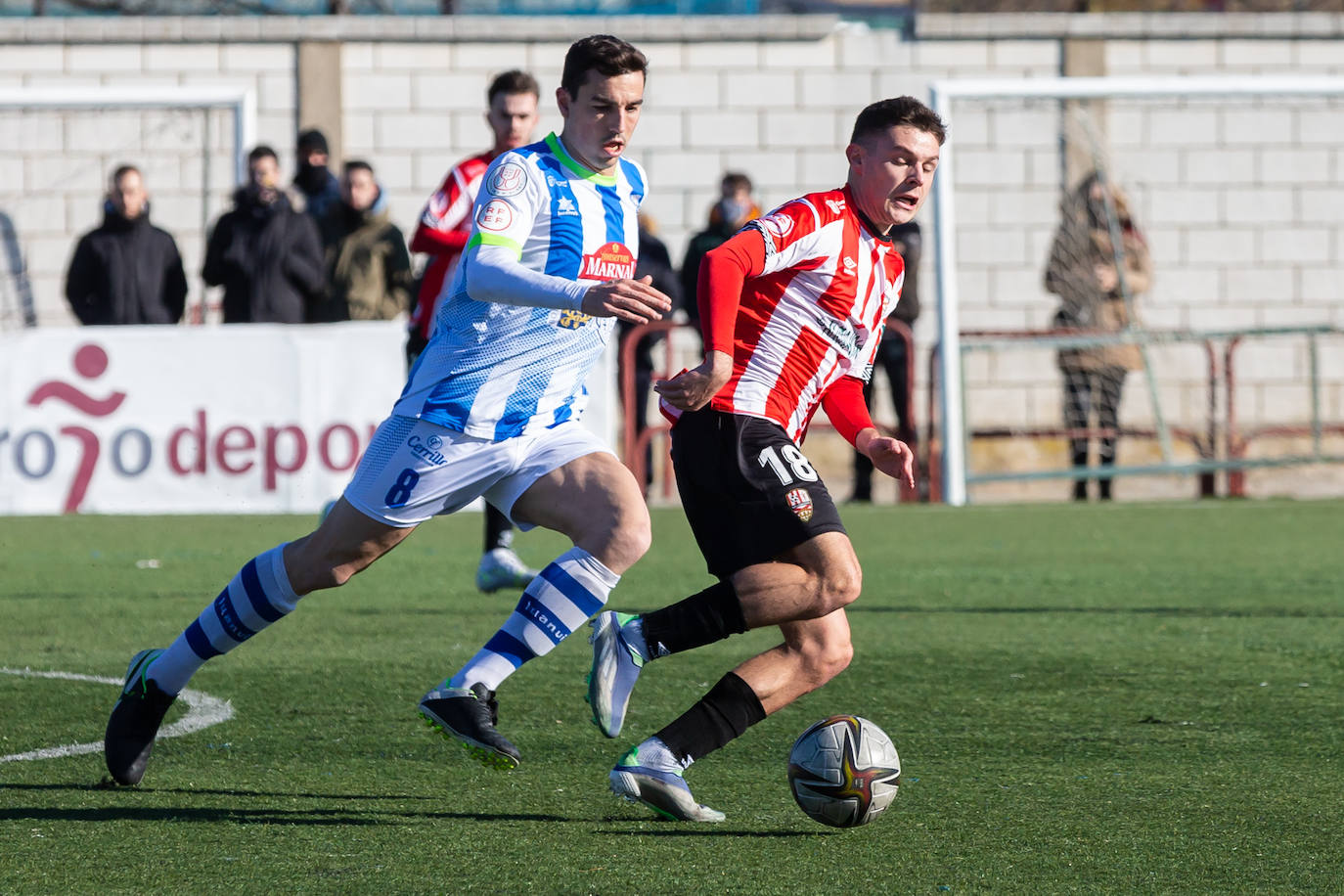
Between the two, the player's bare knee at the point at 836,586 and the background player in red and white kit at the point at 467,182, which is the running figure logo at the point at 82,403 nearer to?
the background player in red and white kit at the point at 467,182

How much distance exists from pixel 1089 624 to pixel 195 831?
4185 mm

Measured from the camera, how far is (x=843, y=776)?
3883 mm

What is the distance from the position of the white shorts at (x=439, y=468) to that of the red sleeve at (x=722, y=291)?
63cm

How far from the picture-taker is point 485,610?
24.8ft

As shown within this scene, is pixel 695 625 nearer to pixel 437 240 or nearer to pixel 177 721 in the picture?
pixel 177 721

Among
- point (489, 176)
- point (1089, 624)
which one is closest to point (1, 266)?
point (1089, 624)

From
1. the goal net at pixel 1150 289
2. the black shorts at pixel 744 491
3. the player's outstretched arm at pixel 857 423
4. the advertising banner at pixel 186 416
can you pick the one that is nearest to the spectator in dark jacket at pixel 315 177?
the advertising banner at pixel 186 416

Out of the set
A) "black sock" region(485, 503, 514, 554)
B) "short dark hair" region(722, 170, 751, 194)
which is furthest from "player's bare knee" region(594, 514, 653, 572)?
"short dark hair" region(722, 170, 751, 194)

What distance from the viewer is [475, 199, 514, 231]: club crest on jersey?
4426mm

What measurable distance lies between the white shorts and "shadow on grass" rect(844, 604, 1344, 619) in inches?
124

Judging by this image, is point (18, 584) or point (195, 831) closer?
point (195, 831)

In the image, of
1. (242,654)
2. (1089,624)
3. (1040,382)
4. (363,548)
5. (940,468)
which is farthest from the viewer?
(1040,382)

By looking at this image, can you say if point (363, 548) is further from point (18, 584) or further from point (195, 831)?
point (18, 584)

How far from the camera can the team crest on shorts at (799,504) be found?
4121 millimetres
